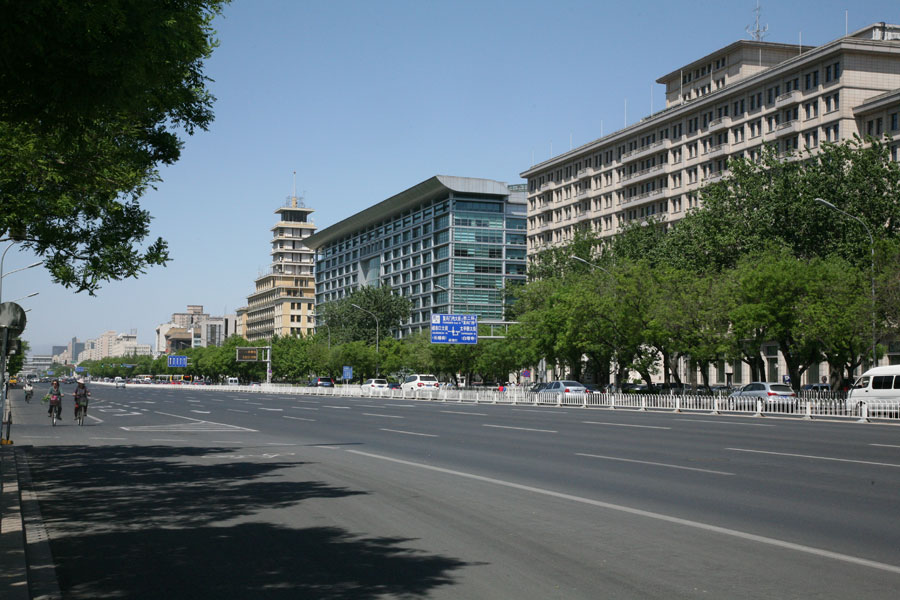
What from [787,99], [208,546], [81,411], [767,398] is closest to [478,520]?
[208,546]

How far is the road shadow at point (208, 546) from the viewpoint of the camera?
6859 millimetres

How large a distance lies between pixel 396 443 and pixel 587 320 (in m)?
35.7

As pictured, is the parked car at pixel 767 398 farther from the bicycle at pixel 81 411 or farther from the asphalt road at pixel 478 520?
the bicycle at pixel 81 411

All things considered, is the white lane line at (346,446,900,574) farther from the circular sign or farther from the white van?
the white van

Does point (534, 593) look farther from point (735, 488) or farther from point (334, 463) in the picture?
point (334, 463)

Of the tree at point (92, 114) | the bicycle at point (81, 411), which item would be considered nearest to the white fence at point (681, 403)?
the bicycle at point (81, 411)

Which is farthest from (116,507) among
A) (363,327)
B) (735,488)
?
(363,327)

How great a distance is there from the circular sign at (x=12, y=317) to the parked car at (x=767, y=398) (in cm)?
3021

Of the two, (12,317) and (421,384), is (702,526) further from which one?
(421,384)

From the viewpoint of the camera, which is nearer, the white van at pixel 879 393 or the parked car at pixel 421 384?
the white van at pixel 879 393

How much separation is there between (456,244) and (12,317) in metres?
116

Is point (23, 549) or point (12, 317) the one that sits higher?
point (12, 317)

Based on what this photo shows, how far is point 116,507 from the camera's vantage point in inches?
440

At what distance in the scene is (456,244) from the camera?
13025cm
